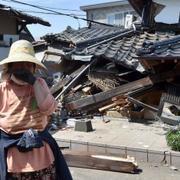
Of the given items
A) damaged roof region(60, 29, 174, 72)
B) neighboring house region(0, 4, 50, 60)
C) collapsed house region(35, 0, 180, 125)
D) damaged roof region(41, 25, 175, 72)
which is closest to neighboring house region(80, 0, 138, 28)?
neighboring house region(0, 4, 50, 60)

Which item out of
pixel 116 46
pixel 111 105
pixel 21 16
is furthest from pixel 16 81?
pixel 21 16

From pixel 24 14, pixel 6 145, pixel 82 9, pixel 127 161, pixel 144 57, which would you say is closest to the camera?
pixel 6 145

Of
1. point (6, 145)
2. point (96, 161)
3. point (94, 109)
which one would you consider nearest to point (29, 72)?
point (6, 145)

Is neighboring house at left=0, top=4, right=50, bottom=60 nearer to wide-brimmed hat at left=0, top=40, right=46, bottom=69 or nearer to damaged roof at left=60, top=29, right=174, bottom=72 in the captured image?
damaged roof at left=60, top=29, right=174, bottom=72

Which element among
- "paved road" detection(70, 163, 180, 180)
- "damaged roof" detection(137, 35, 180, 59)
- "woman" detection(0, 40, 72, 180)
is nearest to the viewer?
"woman" detection(0, 40, 72, 180)

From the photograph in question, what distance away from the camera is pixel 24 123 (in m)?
Result: 3.61

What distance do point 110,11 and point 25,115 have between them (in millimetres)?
26035

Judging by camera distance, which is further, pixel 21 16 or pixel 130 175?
pixel 21 16

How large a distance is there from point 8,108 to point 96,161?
3333 mm

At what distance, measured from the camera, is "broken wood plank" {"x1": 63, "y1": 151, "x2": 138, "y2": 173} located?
21.4 ft

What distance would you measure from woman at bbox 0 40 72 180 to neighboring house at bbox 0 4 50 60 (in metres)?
16.4

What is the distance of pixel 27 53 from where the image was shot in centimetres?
376

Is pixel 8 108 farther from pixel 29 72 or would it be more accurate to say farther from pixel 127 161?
pixel 127 161

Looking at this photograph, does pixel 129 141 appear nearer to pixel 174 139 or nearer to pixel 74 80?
pixel 174 139
